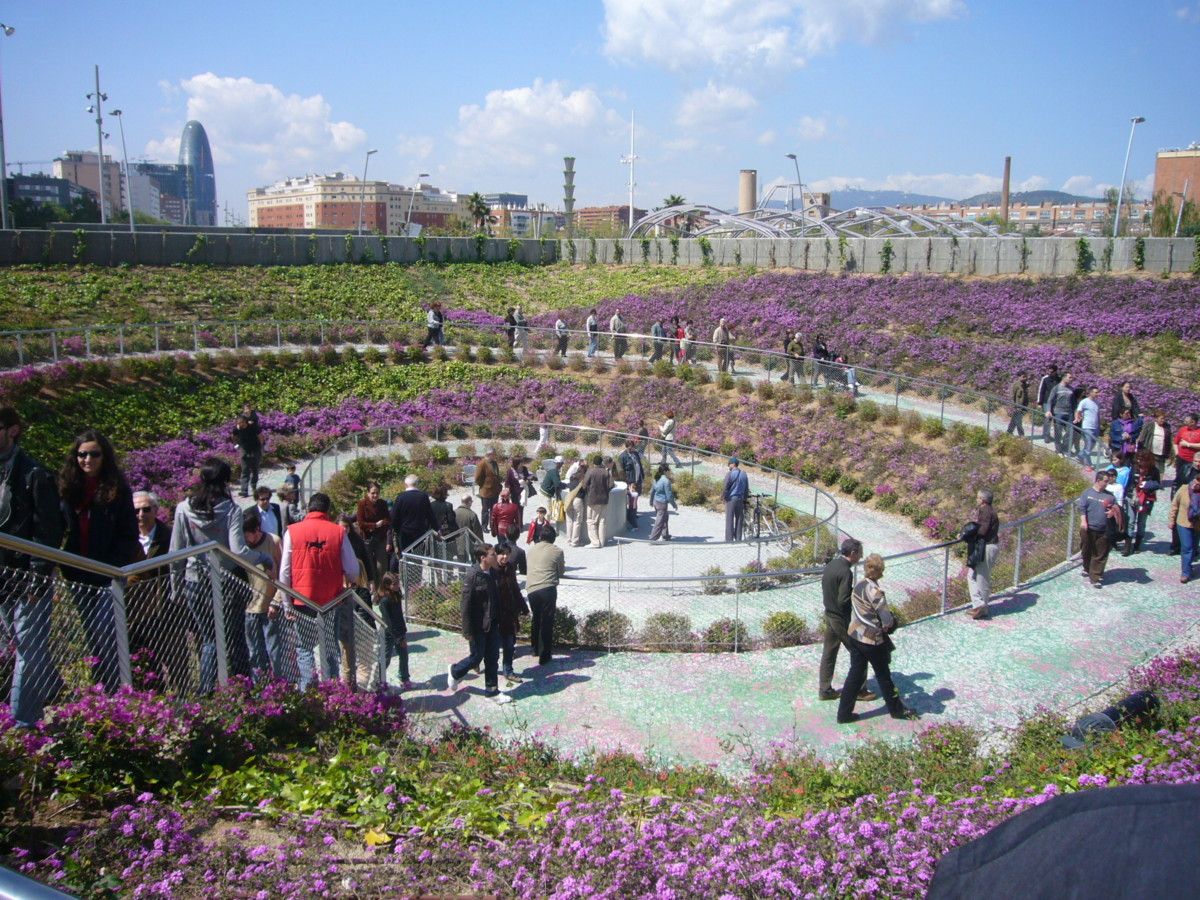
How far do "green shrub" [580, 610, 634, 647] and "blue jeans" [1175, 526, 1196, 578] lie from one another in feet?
22.6

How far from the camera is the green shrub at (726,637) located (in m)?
10.5

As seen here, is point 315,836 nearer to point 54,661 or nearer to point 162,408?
point 54,661

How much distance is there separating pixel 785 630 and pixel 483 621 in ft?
11.8

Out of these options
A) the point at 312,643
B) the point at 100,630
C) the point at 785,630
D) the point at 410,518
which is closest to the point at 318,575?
the point at 312,643

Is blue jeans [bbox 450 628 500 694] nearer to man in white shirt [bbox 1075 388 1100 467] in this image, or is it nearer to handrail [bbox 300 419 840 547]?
handrail [bbox 300 419 840 547]

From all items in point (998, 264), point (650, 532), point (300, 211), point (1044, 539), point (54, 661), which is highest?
point (300, 211)

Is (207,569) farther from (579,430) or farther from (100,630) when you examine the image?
(579,430)

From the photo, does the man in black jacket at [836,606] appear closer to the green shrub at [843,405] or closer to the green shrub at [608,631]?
the green shrub at [608,631]

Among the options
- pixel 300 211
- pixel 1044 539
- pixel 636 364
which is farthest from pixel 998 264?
pixel 300 211

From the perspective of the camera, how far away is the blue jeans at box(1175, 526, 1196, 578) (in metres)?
11.6

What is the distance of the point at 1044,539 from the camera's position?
41.1 feet

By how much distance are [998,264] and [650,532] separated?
2206 centimetres

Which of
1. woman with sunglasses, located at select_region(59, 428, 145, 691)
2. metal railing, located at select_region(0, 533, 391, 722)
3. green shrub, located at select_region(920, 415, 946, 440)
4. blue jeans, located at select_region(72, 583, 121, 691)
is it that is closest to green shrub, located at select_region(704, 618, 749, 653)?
metal railing, located at select_region(0, 533, 391, 722)

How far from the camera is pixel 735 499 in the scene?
16578 millimetres
